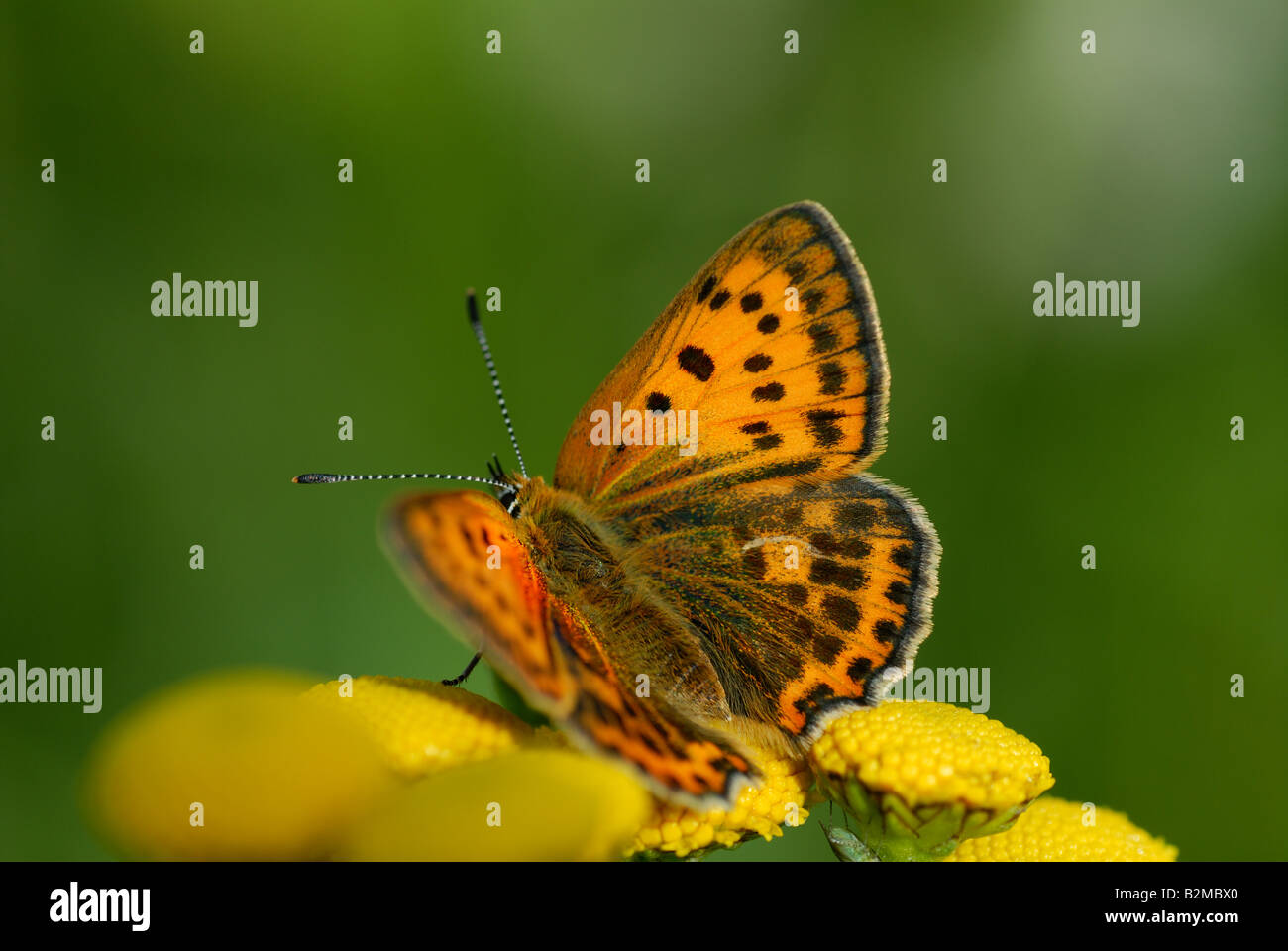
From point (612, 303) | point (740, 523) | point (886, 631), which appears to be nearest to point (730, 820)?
point (886, 631)

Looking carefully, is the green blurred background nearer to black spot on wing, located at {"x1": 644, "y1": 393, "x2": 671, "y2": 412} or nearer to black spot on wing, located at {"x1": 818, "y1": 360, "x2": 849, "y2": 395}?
black spot on wing, located at {"x1": 644, "y1": 393, "x2": 671, "y2": 412}

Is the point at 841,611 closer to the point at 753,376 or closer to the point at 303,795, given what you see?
the point at 753,376

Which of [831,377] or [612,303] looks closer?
[831,377]

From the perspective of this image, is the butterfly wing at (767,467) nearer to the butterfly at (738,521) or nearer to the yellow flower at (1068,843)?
the butterfly at (738,521)
